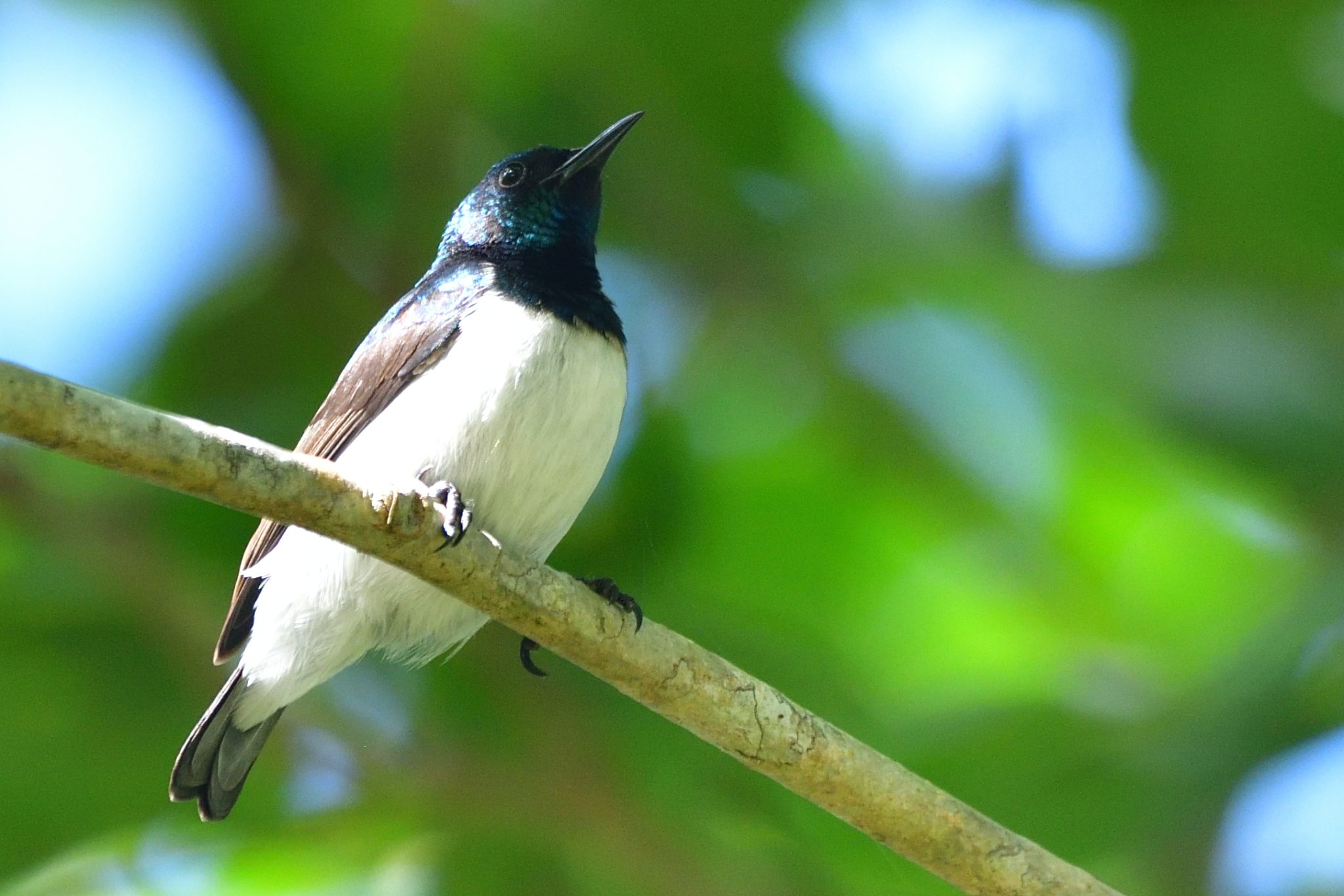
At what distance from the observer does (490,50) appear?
6.46 m

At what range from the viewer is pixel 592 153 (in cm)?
519

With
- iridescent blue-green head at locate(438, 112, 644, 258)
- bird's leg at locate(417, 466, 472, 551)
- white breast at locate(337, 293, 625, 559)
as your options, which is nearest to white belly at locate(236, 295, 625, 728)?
white breast at locate(337, 293, 625, 559)

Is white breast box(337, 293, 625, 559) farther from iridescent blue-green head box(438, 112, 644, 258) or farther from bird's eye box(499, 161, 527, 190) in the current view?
bird's eye box(499, 161, 527, 190)

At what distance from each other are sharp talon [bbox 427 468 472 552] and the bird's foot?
0.36 meters

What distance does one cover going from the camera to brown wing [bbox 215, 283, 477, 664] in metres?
4.34

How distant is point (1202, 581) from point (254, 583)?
15.6 ft

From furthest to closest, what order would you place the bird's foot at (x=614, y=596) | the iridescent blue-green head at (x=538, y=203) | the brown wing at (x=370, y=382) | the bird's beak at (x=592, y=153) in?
the bird's beak at (x=592, y=153), the iridescent blue-green head at (x=538, y=203), the brown wing at (x=370, y=382), the bird's foot at (x=614, y=596)

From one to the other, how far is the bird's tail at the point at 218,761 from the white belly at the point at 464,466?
5.0 inches

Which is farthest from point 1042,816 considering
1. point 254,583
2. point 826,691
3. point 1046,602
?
point 254,583

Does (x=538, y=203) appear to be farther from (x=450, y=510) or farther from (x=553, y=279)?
(x=450, y=510)

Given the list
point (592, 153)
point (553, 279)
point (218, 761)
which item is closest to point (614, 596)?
point (553, 279)

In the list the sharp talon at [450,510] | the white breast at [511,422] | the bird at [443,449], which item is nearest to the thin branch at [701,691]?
the sharp talon at [450,510]

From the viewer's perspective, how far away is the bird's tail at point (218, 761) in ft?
15.3

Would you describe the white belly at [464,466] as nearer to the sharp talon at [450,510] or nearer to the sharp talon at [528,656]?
the sharp talon at [450,510]
